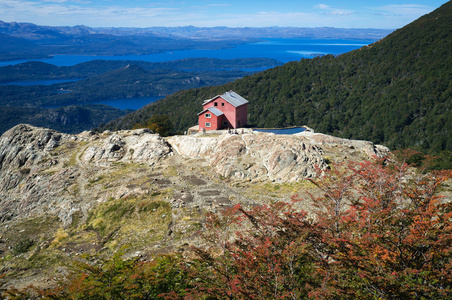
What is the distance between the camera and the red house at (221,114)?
151 feet

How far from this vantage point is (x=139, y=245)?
69.3 feet

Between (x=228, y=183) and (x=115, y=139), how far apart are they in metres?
21.3

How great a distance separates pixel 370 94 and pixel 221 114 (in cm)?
7739

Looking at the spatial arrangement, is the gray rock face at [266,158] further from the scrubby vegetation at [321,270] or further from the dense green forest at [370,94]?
the dense green forest at [370,94]

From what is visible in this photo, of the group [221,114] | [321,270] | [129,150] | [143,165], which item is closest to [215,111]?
[221,114]

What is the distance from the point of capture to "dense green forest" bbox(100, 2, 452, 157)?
275 feet

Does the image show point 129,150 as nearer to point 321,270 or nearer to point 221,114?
point 221,114

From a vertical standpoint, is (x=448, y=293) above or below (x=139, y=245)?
above

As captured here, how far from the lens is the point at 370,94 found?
101 m

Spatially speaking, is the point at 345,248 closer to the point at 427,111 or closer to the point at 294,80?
the point at 427,111

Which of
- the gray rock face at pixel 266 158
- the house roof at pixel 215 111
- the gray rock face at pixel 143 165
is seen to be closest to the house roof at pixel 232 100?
the house roof at pixel 215 111

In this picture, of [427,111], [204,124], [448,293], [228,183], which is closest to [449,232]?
[448,293]

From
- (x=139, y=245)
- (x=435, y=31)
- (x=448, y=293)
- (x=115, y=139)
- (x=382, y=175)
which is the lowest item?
(x=139, y=245)

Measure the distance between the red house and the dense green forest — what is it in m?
57.2
